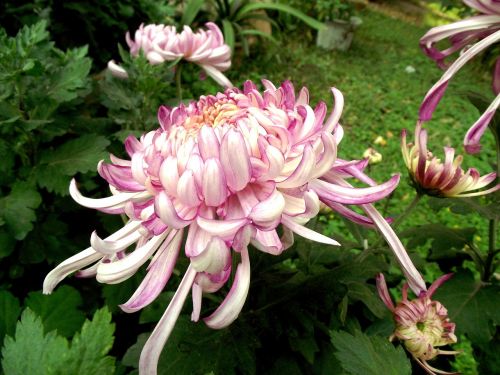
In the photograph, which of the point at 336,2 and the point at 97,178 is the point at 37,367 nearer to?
the point at 97,178

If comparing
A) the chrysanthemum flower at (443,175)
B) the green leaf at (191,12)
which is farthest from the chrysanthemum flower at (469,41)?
the green leaf at (191,12)

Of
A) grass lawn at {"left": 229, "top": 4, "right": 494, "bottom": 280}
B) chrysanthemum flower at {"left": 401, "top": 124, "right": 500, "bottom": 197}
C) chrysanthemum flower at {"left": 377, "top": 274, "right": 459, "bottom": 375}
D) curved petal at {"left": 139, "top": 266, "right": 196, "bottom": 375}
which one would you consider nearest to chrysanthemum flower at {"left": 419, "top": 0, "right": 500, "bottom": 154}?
chrysanthemum flower at {"left": 401, "top": 124, "right": 500, "bottom": 197}

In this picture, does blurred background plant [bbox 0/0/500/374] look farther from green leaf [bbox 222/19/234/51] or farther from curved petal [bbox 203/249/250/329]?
green leaf [bbox 222/19/234/51]

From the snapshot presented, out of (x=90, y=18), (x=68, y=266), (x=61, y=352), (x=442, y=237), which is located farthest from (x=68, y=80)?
(x=90, y=18)

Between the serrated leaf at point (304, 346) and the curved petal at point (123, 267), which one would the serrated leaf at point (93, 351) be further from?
the serrated leaf at point (304, 346)

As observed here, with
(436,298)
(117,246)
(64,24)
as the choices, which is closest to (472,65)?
(64,24)

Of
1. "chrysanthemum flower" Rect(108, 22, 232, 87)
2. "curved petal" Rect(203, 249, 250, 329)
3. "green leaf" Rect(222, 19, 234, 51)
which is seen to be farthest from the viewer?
"green leaf" Rect(222, 19, 234, 51)
